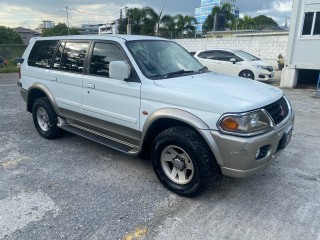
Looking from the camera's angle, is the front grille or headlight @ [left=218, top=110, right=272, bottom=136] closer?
headlight @ [left=218, top=110, right=272, bottom=136]

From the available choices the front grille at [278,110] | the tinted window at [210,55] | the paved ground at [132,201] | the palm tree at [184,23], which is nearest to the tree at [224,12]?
the palm tree at [184,23]

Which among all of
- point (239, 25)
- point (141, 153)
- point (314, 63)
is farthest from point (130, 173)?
point (239, 25)

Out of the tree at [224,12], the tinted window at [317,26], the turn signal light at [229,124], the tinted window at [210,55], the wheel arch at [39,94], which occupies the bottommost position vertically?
the wheel arch at [39,94]

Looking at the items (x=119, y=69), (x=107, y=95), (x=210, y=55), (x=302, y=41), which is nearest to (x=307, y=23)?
(x=302, y=41)

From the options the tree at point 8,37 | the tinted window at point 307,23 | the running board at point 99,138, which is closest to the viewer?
the running board at point 99,138

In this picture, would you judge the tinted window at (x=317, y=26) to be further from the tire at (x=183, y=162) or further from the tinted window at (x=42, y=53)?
the tire at (x=183, y=162)

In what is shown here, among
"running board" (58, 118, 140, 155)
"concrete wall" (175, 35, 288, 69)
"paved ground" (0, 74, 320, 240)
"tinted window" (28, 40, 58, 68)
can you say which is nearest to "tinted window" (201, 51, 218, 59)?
"concrete wall" (175, 35, 288, 69)

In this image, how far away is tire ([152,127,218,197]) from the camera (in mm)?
2998

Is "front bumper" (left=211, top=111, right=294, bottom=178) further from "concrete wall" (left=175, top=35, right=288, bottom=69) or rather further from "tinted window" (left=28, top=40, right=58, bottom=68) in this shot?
"concrete wall" (left=175, top=35, right=288, bottom=69)

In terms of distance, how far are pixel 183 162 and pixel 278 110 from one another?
125 cm

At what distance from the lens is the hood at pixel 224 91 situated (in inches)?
112

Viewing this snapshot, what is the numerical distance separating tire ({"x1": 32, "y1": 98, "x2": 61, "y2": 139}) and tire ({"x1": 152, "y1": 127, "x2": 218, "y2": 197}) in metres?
2.38

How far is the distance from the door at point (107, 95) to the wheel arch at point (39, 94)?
2.85 ft

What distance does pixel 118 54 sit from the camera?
373 centimetres
